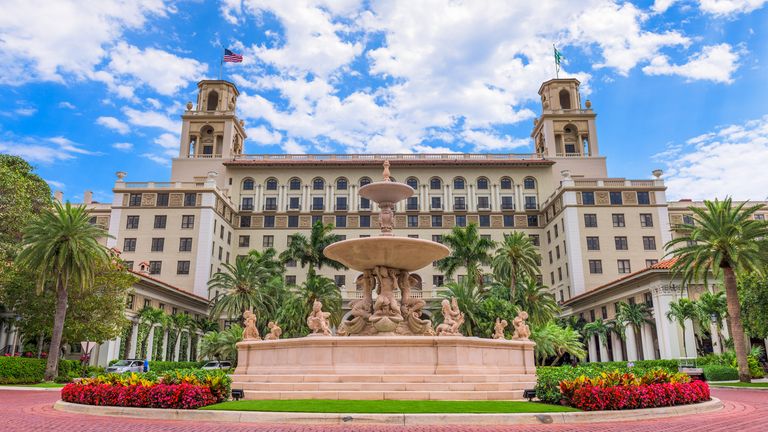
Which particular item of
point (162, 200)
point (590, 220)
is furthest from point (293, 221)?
point (590, 220)

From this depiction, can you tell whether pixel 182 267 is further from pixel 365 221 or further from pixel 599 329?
pixel 599 329

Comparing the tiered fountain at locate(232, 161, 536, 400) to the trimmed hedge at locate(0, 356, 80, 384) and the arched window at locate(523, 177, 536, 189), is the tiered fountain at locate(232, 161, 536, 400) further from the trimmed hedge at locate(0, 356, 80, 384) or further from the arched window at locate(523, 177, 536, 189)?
the arched window at locate(523, 177, 536, 189)

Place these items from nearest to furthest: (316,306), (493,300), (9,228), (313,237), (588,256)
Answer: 1. (316,306)
2. (9,228)
3. (493,300)
4. (313,237)
5. (588,256)

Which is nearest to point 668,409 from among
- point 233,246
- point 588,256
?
point 588,256

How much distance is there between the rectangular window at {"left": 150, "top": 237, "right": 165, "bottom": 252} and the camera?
6228 centimetres

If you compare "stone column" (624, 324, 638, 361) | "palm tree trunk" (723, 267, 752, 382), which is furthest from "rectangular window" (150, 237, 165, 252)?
"palm tree trunk" (723, 267, 752, 382)

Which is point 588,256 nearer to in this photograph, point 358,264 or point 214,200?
point 214,200

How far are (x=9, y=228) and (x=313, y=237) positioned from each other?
78.3ft

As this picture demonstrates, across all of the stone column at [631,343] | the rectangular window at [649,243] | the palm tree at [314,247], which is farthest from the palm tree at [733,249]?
the rectangular window at [649,243]

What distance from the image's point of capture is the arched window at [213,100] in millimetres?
77562

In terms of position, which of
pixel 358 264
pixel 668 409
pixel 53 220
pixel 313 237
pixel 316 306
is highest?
pixel 313 237

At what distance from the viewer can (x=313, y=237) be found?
51219 mm

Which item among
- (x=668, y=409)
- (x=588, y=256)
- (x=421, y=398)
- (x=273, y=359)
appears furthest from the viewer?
(x=588, y=256)

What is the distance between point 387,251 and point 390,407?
27.5 feet
